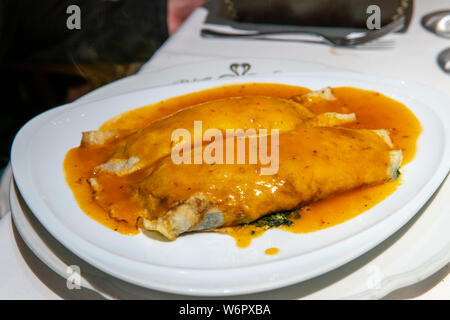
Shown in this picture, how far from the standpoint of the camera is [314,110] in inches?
80.7

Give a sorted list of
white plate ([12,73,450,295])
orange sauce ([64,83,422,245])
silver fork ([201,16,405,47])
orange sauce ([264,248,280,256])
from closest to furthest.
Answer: white plate ([12,73,450,295])
orange sauce ([264,248,280,256])
orange sauce ([64,83,422,245])
silver fork ([201,16,405,47])

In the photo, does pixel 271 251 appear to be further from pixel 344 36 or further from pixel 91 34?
pixel 91 34

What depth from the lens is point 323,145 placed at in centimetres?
162

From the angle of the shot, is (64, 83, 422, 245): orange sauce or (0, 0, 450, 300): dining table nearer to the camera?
(0, 0, 450, 300): dining table

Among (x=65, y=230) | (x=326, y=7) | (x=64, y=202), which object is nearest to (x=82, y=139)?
(x=64, y=202)

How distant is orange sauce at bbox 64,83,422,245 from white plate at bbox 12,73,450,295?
4 cm

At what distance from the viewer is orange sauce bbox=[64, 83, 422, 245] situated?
152 centimetres

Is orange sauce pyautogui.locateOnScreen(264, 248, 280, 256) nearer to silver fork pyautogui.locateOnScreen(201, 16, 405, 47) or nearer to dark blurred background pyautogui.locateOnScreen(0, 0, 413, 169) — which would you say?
silver fork pyautogui.locateOnScreen(201, 16, 405, 47)

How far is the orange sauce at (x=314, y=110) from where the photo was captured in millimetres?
1516

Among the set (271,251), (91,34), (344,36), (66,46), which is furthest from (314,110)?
(66,46)

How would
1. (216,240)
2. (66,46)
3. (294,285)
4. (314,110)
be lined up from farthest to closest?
(66,46), (314,110), (216,240), (294,285)

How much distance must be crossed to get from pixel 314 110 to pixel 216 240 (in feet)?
2.94

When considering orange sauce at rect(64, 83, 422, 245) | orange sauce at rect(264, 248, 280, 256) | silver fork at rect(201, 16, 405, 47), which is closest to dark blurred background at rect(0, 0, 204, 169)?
silver fork at rect(201, 16, 405, 47)
